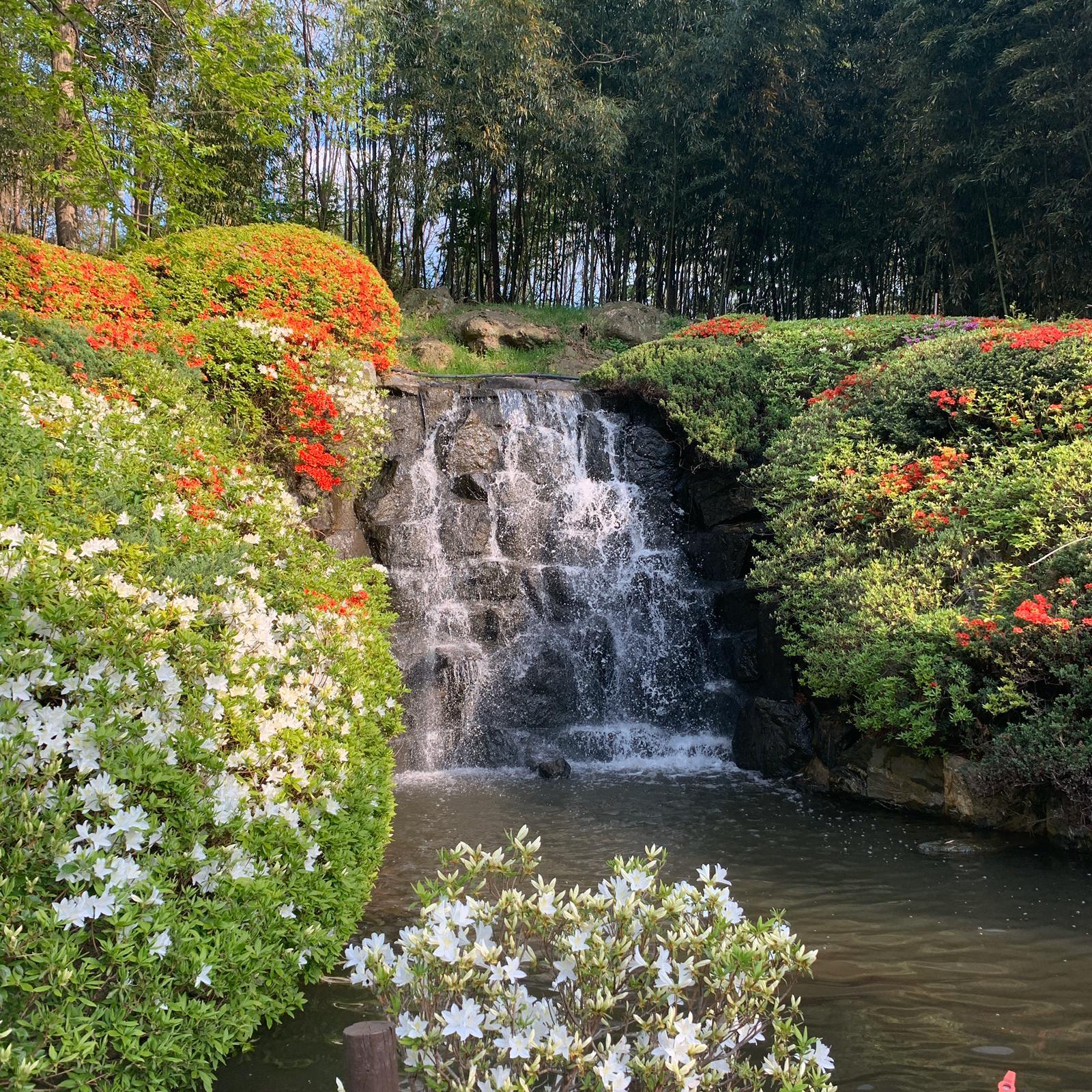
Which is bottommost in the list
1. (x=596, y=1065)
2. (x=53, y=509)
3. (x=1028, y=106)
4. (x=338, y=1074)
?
(x=338, y=1074)

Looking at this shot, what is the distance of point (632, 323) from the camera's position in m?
17.7

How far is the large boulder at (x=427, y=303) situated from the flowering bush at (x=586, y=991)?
16.4m

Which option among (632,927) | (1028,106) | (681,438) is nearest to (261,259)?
(681,438)

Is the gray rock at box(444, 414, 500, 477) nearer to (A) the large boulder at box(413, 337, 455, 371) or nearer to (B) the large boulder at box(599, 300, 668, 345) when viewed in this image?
(A) the large boulder at box(413, 337, 455, 371)

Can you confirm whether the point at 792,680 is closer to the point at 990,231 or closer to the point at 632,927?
the point at 632,927

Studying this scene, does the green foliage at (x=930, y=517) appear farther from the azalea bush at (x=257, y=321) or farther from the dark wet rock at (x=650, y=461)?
the azalea bush at (x=257, y=321)

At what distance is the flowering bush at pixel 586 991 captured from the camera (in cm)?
197

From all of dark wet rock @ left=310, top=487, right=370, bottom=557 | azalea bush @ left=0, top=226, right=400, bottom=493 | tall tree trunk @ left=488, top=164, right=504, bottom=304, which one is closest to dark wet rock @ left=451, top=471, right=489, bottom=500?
azalea bush @ left=0, top=226, right=400, bottom=493

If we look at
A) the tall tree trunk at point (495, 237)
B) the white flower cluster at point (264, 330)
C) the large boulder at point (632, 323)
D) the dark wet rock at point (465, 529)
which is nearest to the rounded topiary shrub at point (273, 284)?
the white flower cluster at point (264, 330)

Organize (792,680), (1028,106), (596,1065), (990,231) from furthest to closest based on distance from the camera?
1. (990,231)
2. (1028,106)
3. (792,680)
4. (596,1065)

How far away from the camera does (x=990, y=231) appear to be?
14492 millimetres

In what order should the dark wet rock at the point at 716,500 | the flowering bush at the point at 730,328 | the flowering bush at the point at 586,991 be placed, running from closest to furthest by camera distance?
the flowering bush at the point at 586,991
the dark wet rock at the point at 716,500
the flowering bush at the point at 730,328

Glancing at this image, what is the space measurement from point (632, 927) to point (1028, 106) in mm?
15080

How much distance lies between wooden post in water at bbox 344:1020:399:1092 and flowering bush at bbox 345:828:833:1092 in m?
0.13
